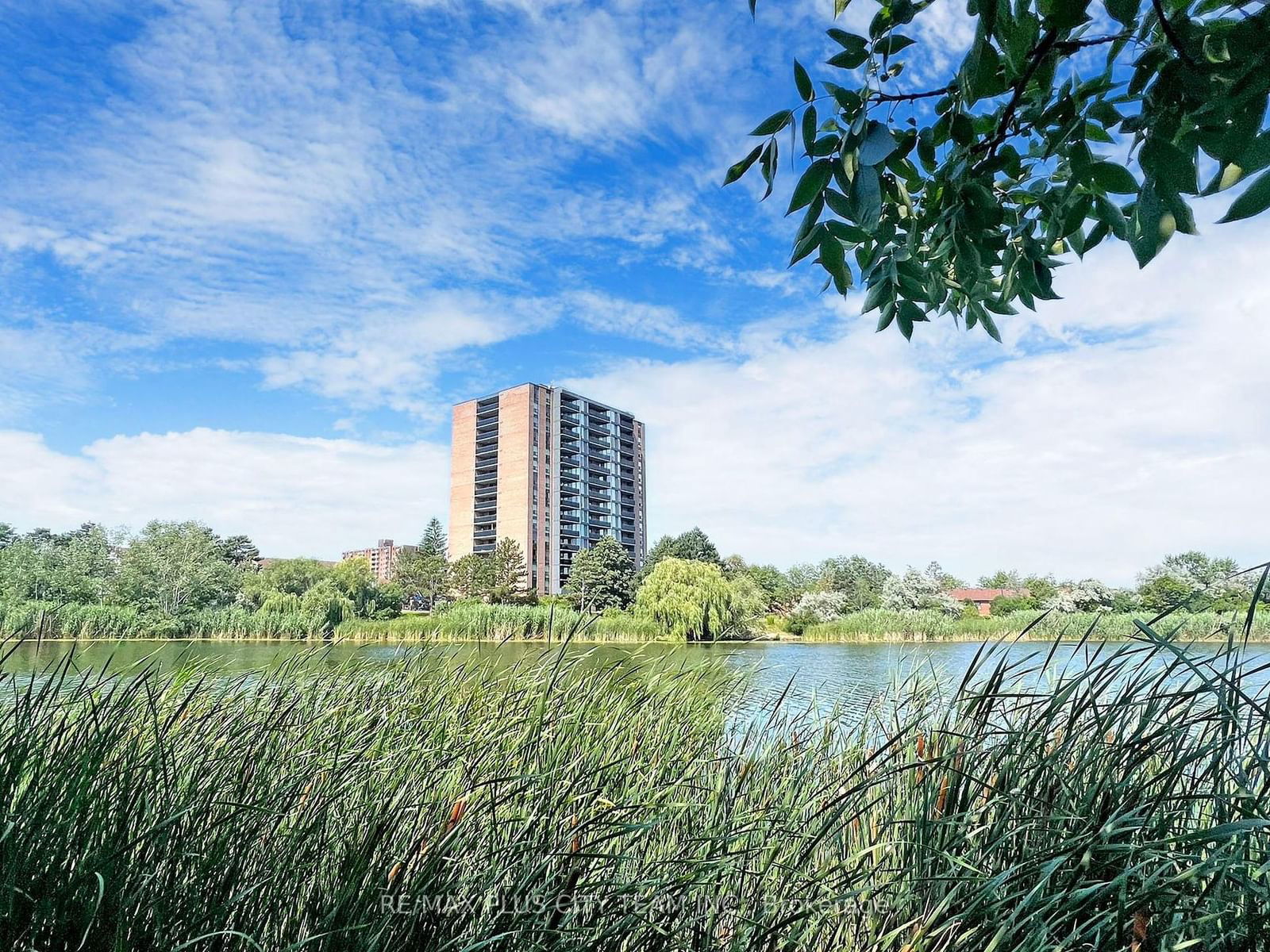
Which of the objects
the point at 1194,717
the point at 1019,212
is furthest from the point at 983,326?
the point at 1194,717

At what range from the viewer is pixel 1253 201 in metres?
1.04

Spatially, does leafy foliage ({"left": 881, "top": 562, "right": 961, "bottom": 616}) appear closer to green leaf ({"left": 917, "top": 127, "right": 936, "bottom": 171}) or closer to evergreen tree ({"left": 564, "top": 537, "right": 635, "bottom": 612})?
evergreen tree ({"left": 564, "top": 537, "right": 635, "bottom": 612})

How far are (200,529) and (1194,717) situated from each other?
42837mm

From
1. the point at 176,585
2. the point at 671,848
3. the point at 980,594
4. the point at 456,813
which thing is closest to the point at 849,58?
the point at 456,813

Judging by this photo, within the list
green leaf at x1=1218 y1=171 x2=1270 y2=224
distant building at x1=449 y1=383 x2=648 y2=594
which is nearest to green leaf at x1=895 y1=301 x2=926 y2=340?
green leaf at x1=1218 y1=171 x2=1270 y2=224

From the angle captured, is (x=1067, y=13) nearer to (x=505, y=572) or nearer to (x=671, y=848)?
(x=671, y=848)

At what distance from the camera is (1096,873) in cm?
163

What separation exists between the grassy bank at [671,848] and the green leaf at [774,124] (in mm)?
1261

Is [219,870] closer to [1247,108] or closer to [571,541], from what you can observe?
[1247,108]

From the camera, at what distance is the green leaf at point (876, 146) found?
3.91 feet

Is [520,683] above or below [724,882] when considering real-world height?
above

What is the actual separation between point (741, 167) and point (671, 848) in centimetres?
203

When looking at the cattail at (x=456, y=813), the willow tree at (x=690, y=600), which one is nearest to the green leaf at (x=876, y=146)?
the cattail at (x=456, y=813)

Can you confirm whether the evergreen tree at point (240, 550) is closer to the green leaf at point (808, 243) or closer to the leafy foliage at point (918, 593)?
the leafy foliage at point (918, 593)
